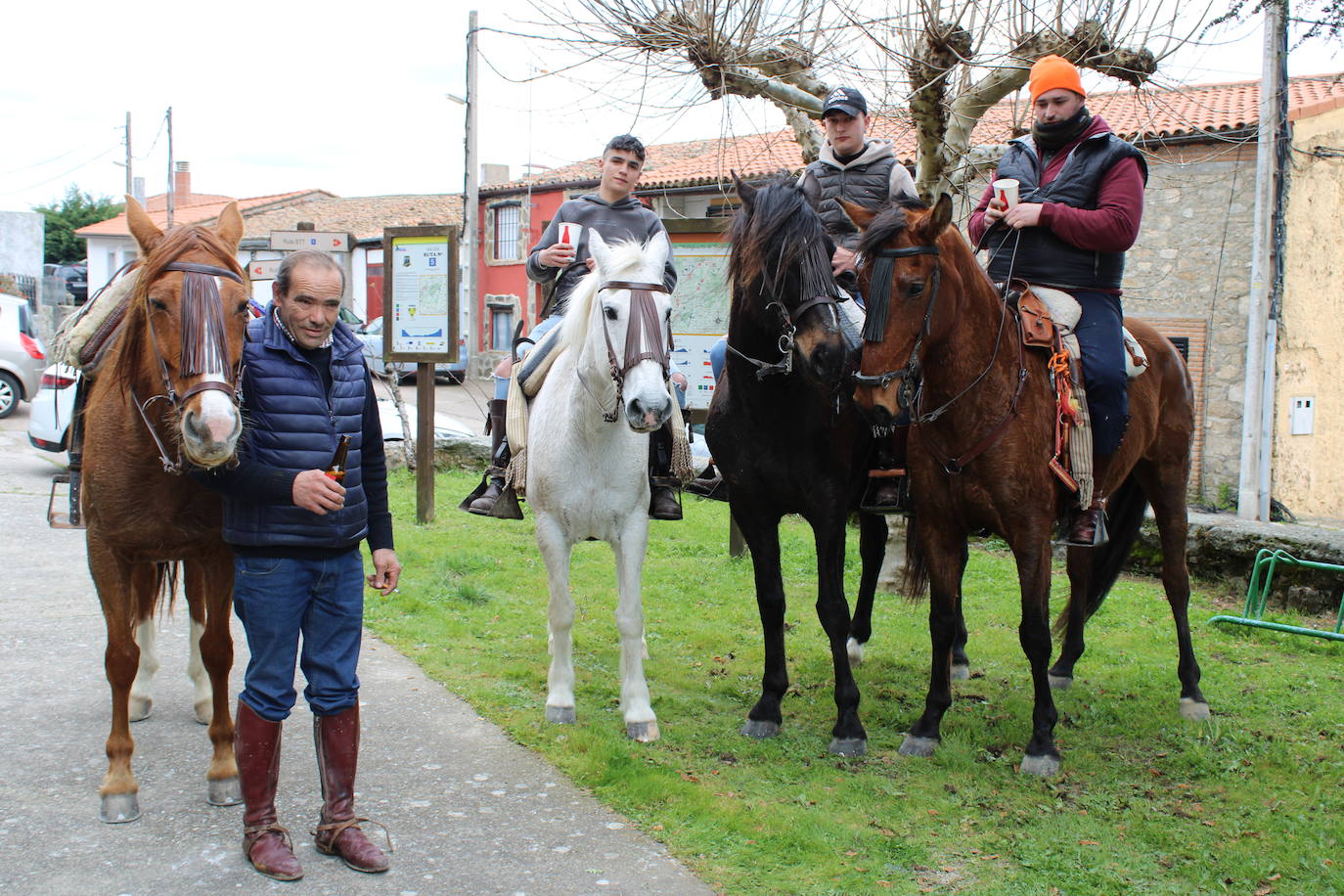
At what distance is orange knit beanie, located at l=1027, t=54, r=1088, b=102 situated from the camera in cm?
491

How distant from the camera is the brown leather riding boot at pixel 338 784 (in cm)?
355

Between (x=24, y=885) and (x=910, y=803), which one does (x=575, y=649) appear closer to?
(x=910, y=803)

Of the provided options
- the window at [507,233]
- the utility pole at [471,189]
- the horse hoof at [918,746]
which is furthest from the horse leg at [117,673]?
the window at [507,233]

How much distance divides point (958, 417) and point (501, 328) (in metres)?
32.9

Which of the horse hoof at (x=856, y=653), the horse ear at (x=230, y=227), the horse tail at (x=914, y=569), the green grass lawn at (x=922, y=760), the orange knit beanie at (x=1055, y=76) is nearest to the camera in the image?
the green grass lawn at (x=922, y=760)

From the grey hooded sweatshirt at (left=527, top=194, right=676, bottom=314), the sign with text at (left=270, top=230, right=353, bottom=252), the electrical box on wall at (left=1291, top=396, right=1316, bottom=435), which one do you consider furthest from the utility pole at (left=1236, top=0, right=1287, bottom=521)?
the sign with text at (left=270, top=230, right=353, bottom=252)

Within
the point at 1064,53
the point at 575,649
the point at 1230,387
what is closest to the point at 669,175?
the point at 1230,387

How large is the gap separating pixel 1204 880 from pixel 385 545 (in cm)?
310

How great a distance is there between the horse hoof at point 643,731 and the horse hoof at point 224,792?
1.72 m

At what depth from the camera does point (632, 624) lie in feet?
16.6

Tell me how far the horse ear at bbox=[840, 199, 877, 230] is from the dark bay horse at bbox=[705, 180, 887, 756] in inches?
6.0

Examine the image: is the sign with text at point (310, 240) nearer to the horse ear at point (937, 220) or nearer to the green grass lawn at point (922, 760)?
the green grass lawn at point (922, 760)

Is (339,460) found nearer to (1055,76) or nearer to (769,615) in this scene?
(769,615)

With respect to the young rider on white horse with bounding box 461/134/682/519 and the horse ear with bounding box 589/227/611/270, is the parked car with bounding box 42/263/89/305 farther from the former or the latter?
the horse ear with bounding box 589/227/611/270
